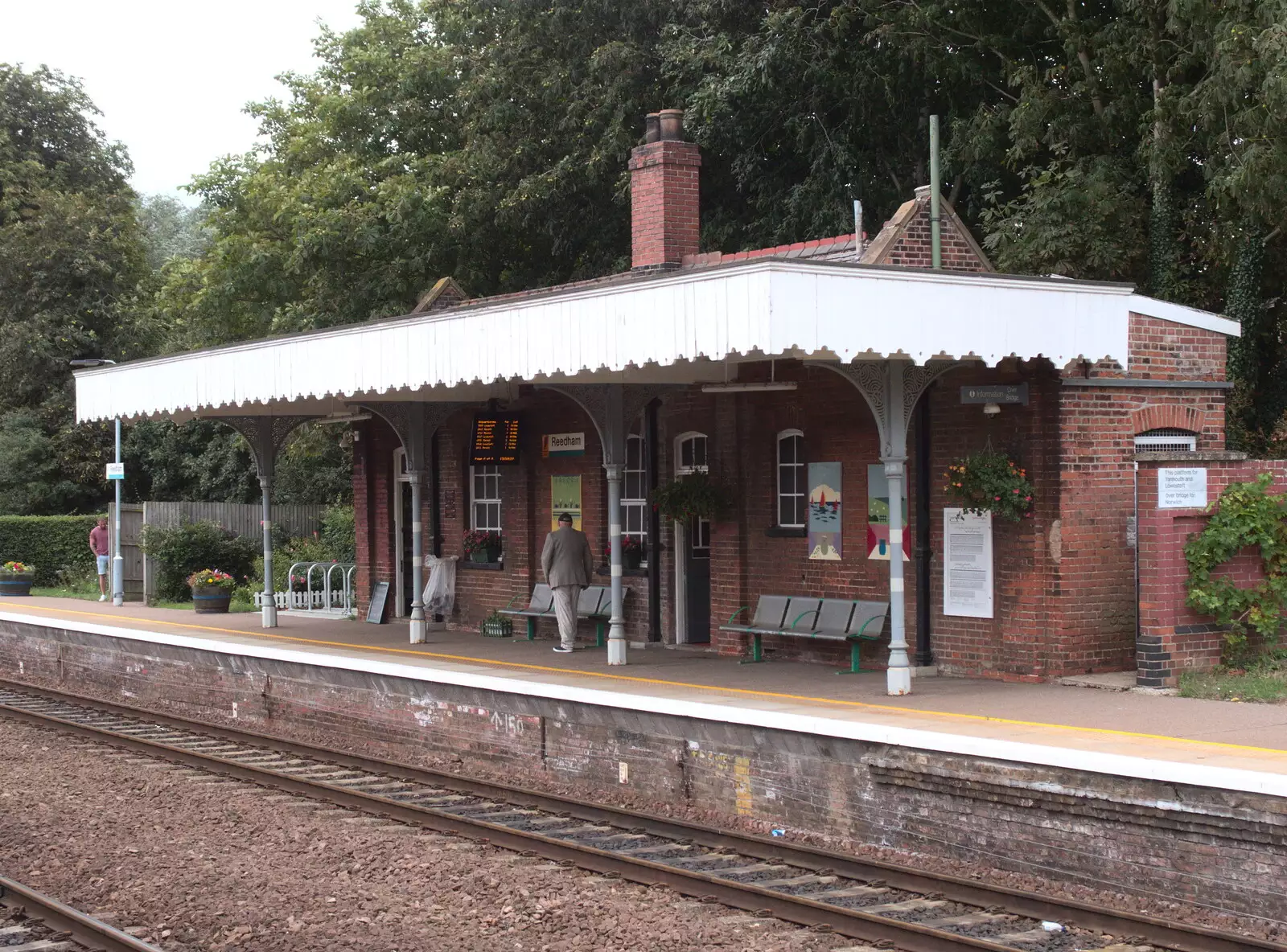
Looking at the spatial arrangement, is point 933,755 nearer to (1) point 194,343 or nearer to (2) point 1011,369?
(2) point 1011,369

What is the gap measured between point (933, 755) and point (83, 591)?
26.9m

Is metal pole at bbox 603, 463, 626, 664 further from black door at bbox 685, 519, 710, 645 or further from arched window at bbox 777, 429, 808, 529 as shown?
black door at bbox 685, 519, 710, 645

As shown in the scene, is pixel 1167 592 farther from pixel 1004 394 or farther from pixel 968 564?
pixel 1004 394

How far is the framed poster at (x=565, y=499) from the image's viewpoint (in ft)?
58.0

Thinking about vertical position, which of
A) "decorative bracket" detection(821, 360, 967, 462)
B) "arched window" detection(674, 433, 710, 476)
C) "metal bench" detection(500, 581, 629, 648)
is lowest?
"metal bench" detection(500, 581, 629, 648)

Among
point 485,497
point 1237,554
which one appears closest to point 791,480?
point 1237,554

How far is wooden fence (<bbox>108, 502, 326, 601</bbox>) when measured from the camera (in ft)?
95.9

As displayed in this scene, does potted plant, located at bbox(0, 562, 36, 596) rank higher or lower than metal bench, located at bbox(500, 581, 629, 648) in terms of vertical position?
lower

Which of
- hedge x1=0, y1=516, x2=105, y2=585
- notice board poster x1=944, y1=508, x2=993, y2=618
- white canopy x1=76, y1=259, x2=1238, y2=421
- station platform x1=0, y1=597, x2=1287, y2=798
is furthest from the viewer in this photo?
hedge x1=0, y1=516, x2=105, y2=585

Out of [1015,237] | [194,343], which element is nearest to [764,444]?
[1015,237]

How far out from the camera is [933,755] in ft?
31.0

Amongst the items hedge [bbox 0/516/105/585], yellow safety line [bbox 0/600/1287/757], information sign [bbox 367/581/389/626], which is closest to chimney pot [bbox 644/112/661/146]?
yellow safety line [bbox 0/600/1287/757]

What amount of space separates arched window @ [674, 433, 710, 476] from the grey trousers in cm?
174

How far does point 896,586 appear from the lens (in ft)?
39.0
